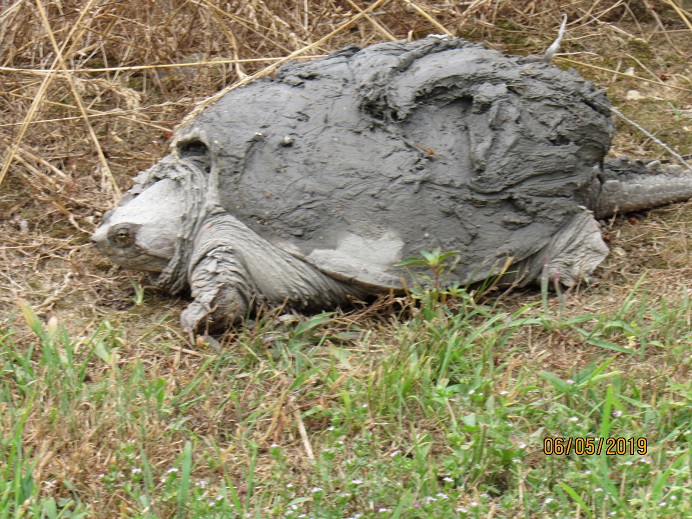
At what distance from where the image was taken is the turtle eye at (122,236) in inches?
115

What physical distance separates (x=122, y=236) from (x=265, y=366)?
71 cm

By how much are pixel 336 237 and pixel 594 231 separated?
914 mm

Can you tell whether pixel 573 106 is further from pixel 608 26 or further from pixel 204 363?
pixel 608 26

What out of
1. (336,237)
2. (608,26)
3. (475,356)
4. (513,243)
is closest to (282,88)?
(336,237)

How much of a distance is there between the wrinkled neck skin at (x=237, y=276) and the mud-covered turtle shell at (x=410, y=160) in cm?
5

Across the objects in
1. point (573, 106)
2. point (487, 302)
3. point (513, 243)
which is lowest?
point (487, 302)

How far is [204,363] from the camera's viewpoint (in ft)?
8.57

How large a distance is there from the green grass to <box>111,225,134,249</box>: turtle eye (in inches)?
12.5

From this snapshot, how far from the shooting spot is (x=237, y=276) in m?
2.81

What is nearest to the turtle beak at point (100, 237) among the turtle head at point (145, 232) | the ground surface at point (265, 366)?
the turtle head at point (145, 232)
